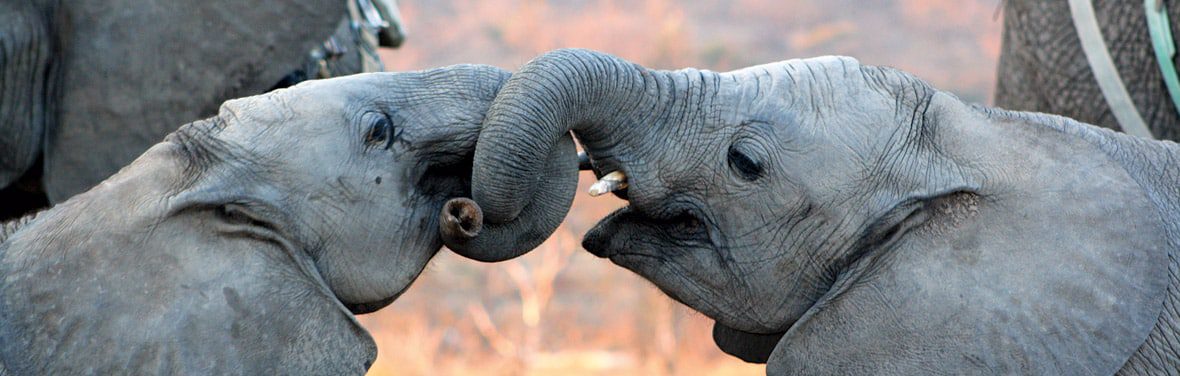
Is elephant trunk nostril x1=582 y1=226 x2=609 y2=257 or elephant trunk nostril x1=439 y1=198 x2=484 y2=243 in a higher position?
elephant trunk nostril x1=439 y1=198 x2=484 y2=243

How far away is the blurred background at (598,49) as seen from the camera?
8.48 metres

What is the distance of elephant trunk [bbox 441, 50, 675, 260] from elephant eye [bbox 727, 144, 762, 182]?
14 centimetres

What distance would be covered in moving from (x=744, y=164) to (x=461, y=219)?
0.44 metres

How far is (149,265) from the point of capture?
205cm

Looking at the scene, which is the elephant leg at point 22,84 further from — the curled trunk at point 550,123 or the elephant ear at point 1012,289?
the elephant ear at point 1012,289

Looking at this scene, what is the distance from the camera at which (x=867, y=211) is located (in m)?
2.25

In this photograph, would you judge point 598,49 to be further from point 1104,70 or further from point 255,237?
point 255,237

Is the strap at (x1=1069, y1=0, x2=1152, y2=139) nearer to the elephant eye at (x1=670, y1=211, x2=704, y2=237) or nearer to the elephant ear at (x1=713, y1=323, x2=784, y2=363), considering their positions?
the elephant ear at (x1=713, y1=323, x2=784, y2=363)

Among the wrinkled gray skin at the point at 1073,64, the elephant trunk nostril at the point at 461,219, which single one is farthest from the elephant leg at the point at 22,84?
the wrinkled gray skin at the point at 1073,64

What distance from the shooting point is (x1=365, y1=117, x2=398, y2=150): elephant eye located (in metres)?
2.20

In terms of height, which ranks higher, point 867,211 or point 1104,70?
point 867,211

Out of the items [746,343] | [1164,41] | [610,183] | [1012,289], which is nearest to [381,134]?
[610,183]

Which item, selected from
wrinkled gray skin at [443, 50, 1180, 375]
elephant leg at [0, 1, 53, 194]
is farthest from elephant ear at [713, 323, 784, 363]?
elephant leg at [0, 1, 53, 194]

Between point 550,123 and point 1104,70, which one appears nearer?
point 550,123
